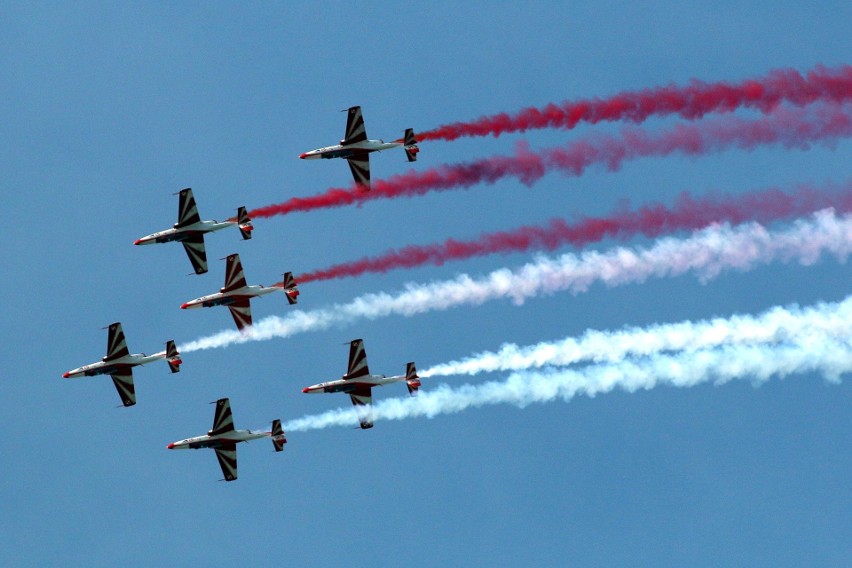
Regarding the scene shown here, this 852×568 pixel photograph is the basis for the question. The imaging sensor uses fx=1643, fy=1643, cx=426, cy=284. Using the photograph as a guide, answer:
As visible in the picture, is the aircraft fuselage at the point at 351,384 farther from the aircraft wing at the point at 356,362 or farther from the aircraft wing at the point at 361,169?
the aircraft wing at the point at 361,169

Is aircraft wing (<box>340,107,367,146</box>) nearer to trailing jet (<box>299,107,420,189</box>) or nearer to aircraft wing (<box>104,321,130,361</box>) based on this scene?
trailing jet (<box>299,107,420,189</box>)

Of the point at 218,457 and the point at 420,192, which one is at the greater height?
the point at 420,192

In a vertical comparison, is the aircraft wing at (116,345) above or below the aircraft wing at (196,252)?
below

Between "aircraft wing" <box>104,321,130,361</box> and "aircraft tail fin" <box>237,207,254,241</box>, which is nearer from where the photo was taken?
"aircraft tail fin" <box>237,207,254,241</box>

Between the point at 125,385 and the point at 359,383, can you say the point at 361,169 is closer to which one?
the point at 359,383

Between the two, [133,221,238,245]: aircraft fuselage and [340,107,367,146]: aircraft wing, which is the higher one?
[340,107,367,146]: aircraft wing

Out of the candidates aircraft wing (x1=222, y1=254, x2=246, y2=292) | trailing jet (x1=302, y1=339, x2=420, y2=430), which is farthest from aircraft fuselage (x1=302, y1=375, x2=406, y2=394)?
aircraft wing (x1=222, y1=254, x2=246, y2=292)

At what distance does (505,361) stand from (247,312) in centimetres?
1640

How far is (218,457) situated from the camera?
8500cm

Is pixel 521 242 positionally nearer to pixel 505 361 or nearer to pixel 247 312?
pixel 505 361

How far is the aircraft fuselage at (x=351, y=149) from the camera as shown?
8162 centimetres

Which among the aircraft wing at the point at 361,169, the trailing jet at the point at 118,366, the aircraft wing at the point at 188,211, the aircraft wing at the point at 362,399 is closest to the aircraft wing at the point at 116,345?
the trailing jet at the point at 118,366

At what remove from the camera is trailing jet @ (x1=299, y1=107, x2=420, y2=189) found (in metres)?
81.8

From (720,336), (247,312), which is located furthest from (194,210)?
(720,336)
